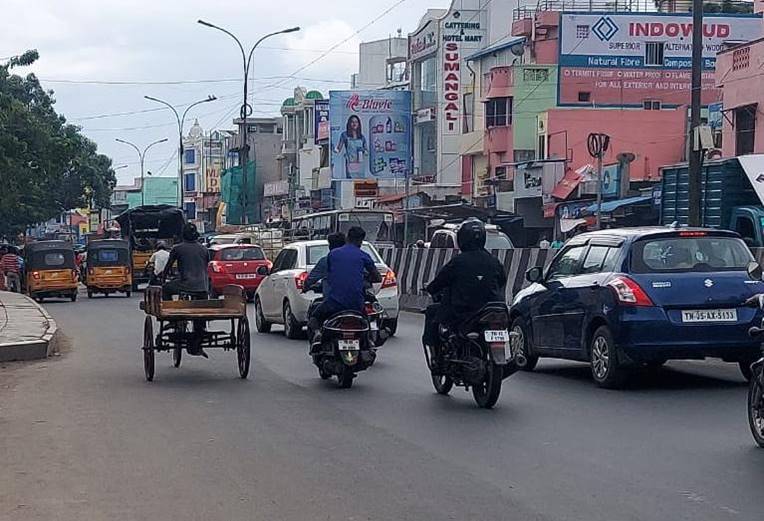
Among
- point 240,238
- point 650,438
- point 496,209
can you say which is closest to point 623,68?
point 496,209

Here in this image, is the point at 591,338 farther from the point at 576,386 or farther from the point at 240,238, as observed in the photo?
the point at 240,238

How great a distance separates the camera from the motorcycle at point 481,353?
1151cm

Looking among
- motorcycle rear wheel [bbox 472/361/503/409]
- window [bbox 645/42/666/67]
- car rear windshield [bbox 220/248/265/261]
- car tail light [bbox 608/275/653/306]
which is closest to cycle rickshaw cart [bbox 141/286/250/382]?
motorcycle rear wheel [bbox 472/361/503/409]

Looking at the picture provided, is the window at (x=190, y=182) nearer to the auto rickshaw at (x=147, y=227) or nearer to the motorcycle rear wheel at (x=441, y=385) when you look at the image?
the auto rickshaw at (x=147, y=227)

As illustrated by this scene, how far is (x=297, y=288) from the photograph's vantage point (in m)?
20.0

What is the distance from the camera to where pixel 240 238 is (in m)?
48.7

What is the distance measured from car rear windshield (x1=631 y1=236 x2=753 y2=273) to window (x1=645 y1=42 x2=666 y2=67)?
41420mm

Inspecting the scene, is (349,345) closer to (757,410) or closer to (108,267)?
(757,410)

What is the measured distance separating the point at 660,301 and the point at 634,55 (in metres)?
42.3

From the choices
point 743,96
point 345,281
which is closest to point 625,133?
point 743,96

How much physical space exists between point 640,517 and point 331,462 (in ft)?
8.58

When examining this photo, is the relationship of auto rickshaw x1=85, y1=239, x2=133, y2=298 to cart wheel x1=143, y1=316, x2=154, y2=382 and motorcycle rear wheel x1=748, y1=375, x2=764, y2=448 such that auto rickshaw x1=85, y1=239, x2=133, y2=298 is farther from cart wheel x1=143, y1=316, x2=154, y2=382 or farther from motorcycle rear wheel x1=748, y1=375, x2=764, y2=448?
→ motorcycle rear wheel x1=748, y1=375, x2=764, y2=448

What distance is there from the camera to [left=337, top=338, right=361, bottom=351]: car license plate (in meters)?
13.1

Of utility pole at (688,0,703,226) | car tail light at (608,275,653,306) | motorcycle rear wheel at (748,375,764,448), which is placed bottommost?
motorcycle rear wheel at (748,375,764,448)
